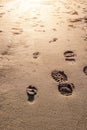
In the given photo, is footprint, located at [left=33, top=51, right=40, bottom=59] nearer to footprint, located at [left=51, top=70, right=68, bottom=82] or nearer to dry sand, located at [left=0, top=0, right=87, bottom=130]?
dry sand, located at [left=0, top=0, right=87, bottom=130]

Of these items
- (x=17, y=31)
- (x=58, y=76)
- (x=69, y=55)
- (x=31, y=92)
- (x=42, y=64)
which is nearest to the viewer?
(x=31, y=92)

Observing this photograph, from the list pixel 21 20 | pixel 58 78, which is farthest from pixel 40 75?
pixel 21 20

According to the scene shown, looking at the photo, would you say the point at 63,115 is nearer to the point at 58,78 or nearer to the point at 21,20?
the point at 58,78

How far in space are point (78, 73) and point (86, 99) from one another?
34 cm

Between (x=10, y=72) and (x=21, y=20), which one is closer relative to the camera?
(x=10, y=72)

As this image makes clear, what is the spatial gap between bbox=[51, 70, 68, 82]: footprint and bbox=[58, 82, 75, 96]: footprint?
0.06 metres

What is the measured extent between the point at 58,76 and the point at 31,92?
319 millimetres

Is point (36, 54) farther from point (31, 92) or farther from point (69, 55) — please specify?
point (31, 92)

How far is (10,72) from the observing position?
2295 mm

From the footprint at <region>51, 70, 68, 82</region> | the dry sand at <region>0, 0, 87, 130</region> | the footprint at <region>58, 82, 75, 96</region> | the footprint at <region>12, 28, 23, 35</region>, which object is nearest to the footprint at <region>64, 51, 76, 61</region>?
the dry sand at <region>0, 0, 87, 130</region>

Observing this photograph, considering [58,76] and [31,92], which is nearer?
[31,92]

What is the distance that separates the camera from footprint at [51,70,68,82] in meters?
2.23

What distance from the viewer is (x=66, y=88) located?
212 cm

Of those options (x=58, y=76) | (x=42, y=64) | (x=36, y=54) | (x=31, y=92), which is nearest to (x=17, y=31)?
(x=36, y=54)
